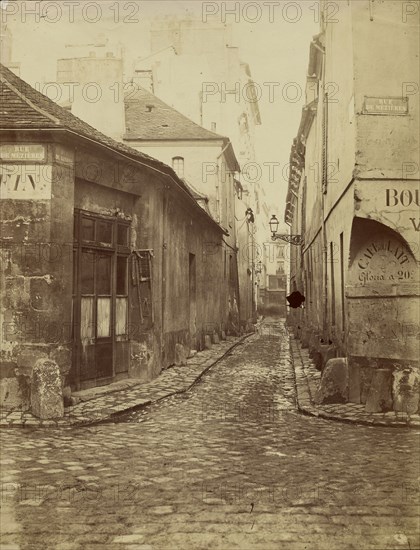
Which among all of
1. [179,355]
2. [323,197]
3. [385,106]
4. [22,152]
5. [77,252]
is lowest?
[179,355]

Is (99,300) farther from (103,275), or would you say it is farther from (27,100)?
(27,100)

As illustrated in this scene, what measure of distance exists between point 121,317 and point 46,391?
3087 millimetres

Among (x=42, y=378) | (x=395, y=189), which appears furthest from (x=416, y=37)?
(x=42, y=378)

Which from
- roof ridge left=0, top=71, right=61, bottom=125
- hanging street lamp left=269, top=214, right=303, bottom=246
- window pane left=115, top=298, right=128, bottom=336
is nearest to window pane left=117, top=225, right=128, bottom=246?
window pane left=115, top=298, right=128, bottom=336

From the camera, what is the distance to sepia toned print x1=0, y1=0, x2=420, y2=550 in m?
4.18

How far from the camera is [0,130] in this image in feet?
26.6

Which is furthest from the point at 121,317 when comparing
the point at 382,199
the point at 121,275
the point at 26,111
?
the point at 382,199

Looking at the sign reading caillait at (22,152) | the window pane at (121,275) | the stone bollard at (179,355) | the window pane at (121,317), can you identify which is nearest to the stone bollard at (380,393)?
the window pane at (121,317)

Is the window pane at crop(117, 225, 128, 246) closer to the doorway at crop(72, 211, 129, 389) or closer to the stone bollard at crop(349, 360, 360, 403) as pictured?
the doorway at crop(72, 211, 129, 389)

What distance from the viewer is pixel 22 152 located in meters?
8.24

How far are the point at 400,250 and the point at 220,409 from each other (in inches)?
133

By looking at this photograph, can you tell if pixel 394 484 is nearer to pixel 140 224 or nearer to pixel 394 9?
pixel 394 9

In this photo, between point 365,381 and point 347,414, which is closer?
point 347,414

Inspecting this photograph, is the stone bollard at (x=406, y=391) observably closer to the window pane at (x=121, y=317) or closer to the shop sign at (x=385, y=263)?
the shop sign at (x=385, y=263)
